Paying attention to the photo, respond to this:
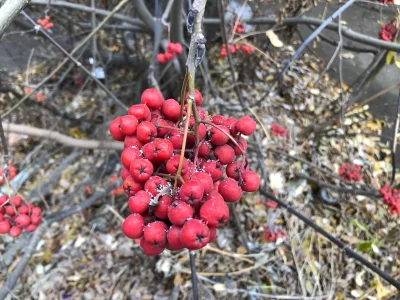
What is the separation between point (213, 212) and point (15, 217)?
45.4 inches

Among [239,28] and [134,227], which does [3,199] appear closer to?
[134,227]

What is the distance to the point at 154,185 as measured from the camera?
779 millimetres

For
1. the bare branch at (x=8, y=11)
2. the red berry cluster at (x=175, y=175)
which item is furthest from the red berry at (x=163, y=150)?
the bare branch at (x=8, y=11)

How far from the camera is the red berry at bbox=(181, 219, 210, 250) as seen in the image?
72 cm

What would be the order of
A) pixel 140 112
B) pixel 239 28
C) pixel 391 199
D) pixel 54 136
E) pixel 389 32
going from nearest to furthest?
pixel 140 112 < pixel 391 199 < pixel 389 32 < pixel 54 136 < pixel 239 28

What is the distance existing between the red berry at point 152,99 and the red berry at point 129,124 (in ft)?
0.27

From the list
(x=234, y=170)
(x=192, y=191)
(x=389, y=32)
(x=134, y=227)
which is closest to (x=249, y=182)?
(x=234, y=170)

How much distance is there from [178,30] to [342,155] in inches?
76.3

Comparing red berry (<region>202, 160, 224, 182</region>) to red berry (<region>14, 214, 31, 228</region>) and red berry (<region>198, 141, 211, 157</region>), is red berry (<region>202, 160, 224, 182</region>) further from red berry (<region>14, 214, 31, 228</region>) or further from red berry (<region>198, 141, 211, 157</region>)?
red berry (<region>14, 214, 31, 228</region>)

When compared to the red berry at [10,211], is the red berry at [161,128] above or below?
above

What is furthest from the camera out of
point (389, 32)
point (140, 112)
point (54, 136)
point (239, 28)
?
point (239, 28)

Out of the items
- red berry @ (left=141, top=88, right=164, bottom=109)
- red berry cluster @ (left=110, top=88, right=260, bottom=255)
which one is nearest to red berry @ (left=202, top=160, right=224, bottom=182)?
red berry cluster @ (left=110, top=88, right=260, bottom=255)

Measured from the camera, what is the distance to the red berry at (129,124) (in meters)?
0.84

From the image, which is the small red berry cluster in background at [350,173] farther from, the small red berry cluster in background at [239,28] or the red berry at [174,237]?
the red berry at [174,237]
